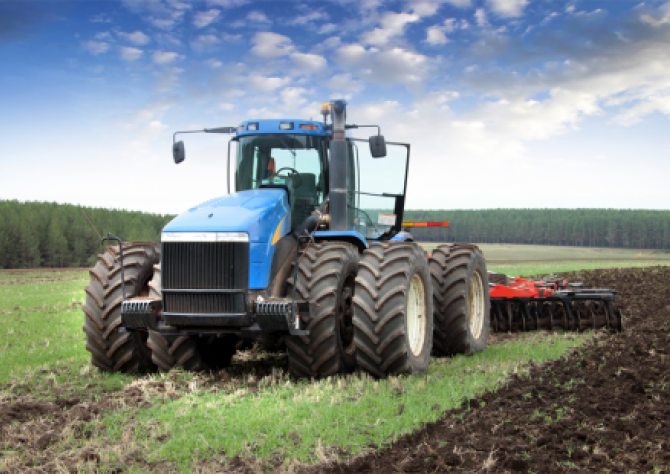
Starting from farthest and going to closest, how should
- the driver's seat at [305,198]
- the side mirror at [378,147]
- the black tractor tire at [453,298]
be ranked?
the black tractor tire at [453,298] < the driver's seat at [305,198] < the side mirror at [378,147]

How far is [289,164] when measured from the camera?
8648 millimetres

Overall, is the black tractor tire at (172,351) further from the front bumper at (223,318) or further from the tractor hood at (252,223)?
the tractor hood at (252,223)

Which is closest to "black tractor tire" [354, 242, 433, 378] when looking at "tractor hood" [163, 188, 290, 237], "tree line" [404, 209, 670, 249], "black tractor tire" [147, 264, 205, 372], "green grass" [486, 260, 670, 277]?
"tractor hood" [163, 188, 290, 237]

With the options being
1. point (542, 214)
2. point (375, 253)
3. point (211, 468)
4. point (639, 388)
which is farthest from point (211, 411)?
point (542, 214)

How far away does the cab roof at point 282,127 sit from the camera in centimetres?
862

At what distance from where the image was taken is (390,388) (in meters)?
6.72

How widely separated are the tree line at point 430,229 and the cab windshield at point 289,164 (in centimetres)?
3139

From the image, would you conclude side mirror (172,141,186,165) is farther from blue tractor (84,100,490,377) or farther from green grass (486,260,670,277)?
green grass (486,260,670,277)

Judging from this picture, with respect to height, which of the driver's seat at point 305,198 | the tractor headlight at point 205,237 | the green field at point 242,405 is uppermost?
the driver's seat at point 305,198

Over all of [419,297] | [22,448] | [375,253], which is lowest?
[22,448]

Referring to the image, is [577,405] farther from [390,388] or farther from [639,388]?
[390,388]

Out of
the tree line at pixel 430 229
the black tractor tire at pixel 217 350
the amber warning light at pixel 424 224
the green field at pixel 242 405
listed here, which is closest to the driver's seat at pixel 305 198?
the black tractor tire at pixel 217 350

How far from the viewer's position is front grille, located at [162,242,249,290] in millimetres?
6855

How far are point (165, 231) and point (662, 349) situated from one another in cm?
732
